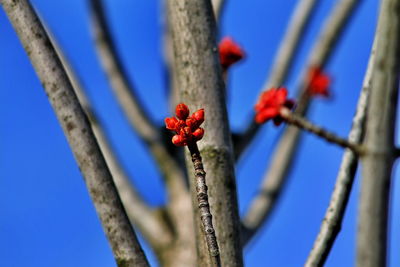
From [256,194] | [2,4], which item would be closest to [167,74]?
[256,194]

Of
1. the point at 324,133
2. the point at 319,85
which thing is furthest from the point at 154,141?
the point at 324,133

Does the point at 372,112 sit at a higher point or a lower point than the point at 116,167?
lower

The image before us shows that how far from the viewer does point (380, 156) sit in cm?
121

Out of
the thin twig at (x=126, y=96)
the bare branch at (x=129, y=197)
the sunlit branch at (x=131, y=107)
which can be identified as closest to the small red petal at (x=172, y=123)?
the bare branch at (x=129, y=197)

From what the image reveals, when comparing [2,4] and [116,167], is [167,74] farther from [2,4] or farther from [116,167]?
[2,4]

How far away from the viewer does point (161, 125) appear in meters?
5.87

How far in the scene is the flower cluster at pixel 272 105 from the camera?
1.92m

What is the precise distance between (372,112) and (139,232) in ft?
14.6

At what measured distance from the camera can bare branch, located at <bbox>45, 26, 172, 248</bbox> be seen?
5297 millimetres

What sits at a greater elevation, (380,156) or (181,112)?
(181,112)

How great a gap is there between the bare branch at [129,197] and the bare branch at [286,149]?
76 centimetres

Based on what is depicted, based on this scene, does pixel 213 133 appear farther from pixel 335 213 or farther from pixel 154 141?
pixel 154 141

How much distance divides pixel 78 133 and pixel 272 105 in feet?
2.06

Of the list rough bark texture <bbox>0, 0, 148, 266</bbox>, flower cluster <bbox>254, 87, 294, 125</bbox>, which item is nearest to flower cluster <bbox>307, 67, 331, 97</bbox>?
flower cluster <bbox>254, 87, 294, 125</bbox>
